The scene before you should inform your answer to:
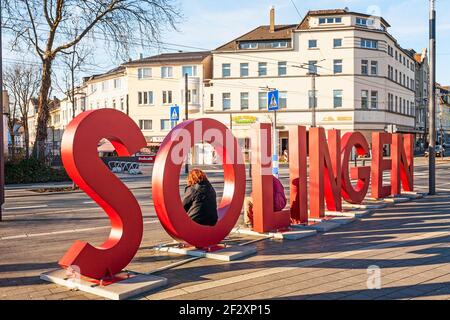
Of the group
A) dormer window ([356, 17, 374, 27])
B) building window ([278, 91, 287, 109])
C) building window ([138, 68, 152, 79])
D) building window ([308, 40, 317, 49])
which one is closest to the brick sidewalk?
building window ([278, 91, 287, 109])

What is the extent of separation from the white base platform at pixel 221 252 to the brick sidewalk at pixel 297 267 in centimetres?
17

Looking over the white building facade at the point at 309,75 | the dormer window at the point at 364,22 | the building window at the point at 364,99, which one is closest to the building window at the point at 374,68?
the white building facade at the point at 309,75

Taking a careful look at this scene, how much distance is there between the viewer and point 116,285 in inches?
246

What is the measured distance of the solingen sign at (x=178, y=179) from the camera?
20.9 feet

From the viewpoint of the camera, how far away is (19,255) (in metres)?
8.48

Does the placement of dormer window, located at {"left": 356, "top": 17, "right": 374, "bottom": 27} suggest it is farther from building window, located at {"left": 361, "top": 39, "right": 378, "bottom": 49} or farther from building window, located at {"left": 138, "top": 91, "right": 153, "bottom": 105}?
building window, located at {"left": 138, "top": 91, "right": 153, "bottom": 105}

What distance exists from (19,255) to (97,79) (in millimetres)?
61640

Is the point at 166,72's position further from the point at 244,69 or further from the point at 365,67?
the point at 365,67

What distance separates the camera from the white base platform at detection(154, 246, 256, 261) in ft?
26.2

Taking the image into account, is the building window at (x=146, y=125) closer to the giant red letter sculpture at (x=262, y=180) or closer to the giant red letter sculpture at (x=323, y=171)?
the giant red letter sculpture at (x=323, y=171)

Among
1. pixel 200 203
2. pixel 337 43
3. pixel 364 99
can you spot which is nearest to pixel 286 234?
pixel 200 203

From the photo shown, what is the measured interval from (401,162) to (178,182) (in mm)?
11537
